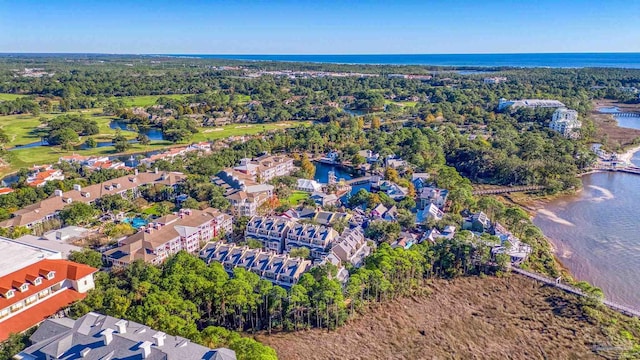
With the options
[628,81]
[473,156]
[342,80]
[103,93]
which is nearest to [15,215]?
[473,156]

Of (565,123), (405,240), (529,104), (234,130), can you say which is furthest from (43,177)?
(529,104)

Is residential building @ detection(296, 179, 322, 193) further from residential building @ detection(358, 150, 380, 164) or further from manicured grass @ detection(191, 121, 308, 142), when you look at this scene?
manicured grass @ detection(191, 121, 308, 142)

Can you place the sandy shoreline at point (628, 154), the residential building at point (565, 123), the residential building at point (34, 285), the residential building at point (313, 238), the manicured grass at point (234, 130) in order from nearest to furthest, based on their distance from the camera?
the residential building at point (34, 285) < the residential building at point (313, 238) < the sandy shoreline at point (628, 154) < the residential building at point (565, 123) < the manicured grass at point (234, 130)

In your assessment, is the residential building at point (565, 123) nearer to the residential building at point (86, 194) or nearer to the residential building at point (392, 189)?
the residential building at point (392, 189)

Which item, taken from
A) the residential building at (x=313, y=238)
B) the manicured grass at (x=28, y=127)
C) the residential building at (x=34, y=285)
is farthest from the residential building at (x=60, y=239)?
the manicured grass at (x=28, y=127)

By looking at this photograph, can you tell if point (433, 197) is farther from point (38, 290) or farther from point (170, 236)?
point (38, 290)

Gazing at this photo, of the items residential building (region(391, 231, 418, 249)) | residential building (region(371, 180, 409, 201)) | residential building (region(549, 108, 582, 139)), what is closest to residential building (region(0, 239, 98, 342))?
residential building (region(391, 231, 418, 249))
